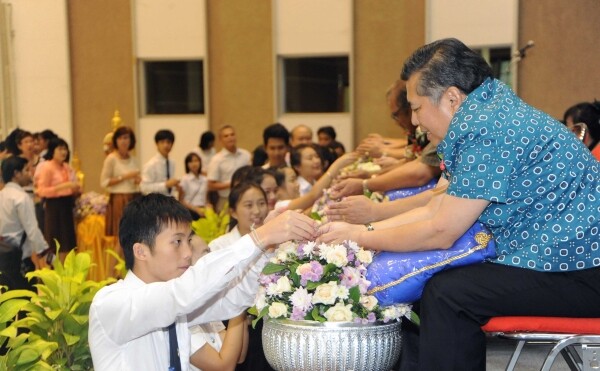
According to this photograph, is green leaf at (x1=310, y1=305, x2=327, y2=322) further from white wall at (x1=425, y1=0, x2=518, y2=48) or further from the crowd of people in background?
white wall at (x1=425, y1=0, x2=518, y2=48)

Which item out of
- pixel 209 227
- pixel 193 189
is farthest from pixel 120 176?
pixel 209 227

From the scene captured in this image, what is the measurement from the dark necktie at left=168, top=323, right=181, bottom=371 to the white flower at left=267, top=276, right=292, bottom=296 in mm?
402

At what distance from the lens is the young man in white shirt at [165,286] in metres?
2.57

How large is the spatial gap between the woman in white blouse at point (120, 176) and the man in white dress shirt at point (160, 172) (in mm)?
110

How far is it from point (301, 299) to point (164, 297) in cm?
40

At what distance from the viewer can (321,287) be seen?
8.43 feet

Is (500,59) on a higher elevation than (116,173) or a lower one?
higher

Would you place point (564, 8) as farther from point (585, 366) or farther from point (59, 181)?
point (585, 366)

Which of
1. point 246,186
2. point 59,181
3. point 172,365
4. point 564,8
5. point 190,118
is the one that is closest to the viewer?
point 172,365

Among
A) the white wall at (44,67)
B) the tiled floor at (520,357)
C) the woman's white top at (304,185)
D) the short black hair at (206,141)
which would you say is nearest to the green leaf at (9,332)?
the tiled floor at (520,357)

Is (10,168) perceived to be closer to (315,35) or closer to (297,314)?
(297,314)

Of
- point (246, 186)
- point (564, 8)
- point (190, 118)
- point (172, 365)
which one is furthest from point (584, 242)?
point (190, 118)

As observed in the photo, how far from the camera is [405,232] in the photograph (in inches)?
104

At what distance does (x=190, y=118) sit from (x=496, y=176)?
10158 mm
